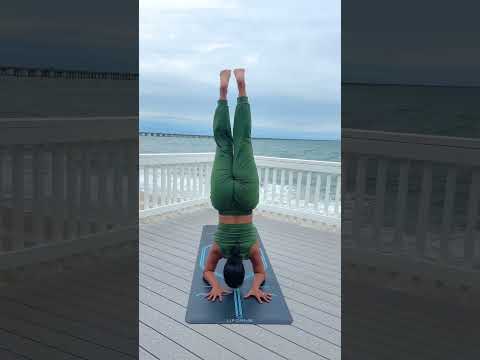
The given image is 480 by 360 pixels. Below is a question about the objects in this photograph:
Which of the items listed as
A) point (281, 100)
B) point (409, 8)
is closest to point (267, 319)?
point (409, 8)

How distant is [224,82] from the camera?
5.79ft

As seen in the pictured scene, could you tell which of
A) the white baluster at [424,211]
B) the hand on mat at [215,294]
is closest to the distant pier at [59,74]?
the white baluster at [424,211]

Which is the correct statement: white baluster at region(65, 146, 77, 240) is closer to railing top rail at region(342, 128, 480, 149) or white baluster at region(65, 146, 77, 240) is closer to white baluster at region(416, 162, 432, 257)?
railing top rail at region(342, 128, 480, 149)

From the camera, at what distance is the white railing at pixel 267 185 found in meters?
3.15

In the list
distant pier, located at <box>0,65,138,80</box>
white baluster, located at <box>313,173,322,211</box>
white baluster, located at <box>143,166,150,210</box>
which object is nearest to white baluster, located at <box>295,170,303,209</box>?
white baluster, located at <box>313,173,322,211</box>

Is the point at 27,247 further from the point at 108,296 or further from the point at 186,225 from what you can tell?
the point at 186,225

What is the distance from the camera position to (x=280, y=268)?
2.22 m

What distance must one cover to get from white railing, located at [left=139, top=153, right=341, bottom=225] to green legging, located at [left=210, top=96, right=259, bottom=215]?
1.42 meters

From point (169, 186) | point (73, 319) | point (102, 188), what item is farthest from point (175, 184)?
point (73, 319)

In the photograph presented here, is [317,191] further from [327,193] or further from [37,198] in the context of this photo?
[37,198]

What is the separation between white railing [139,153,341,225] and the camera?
10.3 ft

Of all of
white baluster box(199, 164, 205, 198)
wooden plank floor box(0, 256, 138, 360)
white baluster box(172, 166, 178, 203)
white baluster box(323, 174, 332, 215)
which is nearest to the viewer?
wooden plank floor box(0, 256, 138, 360)

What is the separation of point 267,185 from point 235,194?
5.77 ft

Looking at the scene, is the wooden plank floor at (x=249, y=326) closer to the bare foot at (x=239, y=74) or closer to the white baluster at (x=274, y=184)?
the white baluster at (x=274, y=184)
